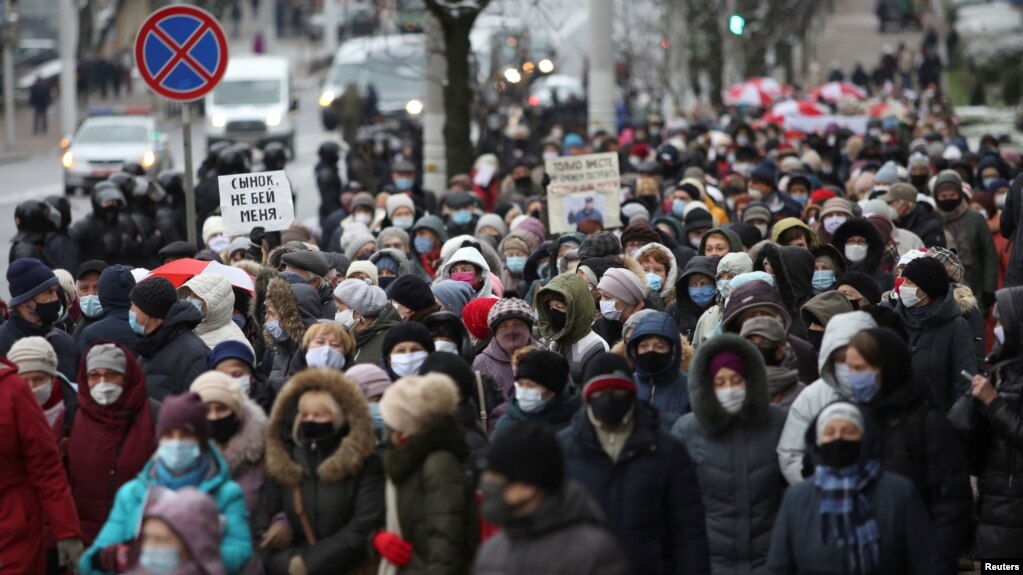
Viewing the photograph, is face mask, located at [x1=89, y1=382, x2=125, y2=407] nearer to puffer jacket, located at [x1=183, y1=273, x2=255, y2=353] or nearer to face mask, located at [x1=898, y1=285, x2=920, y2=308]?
puffer jacket, located at [x1=183, y1=273, x2=255, y2=353]

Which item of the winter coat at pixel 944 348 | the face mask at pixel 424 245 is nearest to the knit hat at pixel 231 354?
the winter coat at pixel 944 348

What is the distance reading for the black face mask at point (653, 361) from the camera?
328 inches

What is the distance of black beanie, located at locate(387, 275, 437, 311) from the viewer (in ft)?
32.2

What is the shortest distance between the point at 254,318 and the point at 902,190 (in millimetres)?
5713

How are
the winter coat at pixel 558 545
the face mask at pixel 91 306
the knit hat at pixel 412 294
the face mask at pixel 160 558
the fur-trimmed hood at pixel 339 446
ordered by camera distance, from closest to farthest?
the winter coat at pixel 558 545 < the face mask at pixel 160 558 < the fur-trimmed hood at pixel 339 446 < the knit hat at pixel 412 294 < the face mask at pixel 91 306

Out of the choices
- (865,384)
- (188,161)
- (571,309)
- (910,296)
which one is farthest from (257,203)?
(865,384)

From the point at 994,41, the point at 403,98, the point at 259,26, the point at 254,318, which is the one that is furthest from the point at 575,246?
the point at 259,26

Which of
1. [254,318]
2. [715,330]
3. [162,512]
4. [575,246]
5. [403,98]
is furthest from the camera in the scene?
[403,98]

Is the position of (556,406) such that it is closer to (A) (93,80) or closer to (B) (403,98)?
(B) (403,98)

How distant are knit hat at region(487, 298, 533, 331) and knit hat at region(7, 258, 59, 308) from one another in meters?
2.25

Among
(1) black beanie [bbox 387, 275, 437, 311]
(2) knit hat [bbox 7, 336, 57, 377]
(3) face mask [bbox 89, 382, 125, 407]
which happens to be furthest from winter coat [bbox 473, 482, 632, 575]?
(1) black beanie [bbox 387, 275, 437, 311]

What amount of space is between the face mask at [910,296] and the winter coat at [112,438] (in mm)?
3759

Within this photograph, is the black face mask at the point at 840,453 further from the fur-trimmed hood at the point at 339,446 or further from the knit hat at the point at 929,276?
the knit hat at the point at 929,276

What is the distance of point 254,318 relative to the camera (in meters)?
10.9
